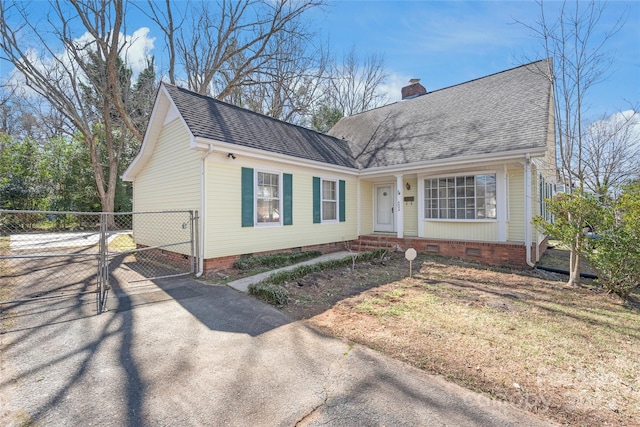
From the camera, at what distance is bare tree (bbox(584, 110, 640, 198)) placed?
7.02m

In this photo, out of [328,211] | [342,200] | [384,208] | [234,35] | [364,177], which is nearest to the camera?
[328,211]

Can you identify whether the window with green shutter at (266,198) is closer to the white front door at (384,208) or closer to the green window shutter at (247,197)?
the green window shutter at (247,197)

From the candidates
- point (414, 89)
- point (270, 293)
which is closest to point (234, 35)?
point (414, 89)

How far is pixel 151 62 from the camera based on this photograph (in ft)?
62.6

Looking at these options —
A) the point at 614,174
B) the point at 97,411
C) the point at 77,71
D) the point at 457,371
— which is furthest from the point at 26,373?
the point at 77,71

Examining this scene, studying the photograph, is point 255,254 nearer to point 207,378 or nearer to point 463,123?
point 207,378

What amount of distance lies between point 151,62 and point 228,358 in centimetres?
2185

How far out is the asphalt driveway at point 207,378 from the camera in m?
2.34

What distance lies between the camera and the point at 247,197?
765cm

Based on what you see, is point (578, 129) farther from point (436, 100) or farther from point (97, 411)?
point (97, 411)

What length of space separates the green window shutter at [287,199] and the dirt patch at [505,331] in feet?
7.97

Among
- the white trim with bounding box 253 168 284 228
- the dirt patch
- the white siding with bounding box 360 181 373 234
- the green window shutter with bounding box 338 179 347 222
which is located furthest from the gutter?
the white trim with bounding box 253 168 284 228

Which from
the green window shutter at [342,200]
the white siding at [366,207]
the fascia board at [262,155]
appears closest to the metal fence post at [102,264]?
the fascia board at [262,155]

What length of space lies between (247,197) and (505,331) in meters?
6.06
